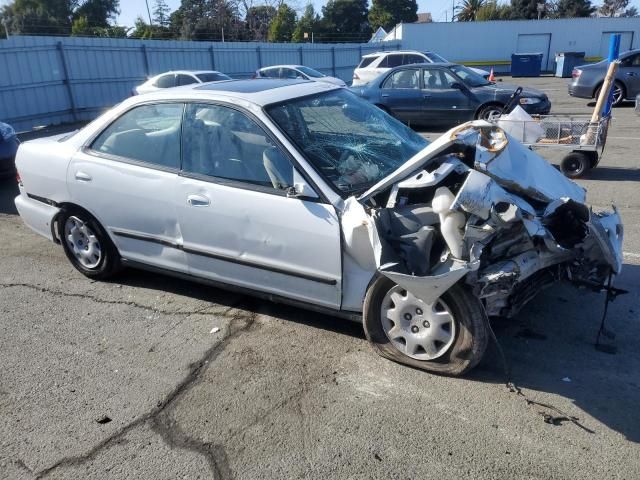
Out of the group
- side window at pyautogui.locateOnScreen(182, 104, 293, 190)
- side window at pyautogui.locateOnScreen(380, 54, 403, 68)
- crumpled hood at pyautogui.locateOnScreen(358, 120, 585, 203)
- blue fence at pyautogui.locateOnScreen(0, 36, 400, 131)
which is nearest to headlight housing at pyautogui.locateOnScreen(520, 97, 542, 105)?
side window at pyautogui.locateOnScreen(380, 54, 403, 68)

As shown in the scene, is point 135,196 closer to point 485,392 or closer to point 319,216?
point 319,216

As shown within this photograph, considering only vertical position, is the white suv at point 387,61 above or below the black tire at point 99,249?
above

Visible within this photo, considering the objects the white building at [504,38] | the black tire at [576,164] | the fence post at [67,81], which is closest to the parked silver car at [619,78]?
the black tire at [576,164]

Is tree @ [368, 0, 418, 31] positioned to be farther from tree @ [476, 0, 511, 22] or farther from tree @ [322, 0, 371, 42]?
tree @ [476, 0, 511, 22]

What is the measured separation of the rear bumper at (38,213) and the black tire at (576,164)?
21.2ft

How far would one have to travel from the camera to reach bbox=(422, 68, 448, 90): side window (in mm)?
11352

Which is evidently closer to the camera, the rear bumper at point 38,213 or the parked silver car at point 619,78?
the rear bumper at point 38,213

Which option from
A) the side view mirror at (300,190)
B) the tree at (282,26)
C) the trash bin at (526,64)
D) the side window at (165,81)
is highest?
the tree at (282,26)

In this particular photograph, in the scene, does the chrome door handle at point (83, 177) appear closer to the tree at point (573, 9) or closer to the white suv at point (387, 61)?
the white suv at point (387, 61)

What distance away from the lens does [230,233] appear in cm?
363

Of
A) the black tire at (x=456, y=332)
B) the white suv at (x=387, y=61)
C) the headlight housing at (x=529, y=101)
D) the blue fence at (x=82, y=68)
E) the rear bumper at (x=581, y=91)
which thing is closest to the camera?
the black tire at (x=456, y=332)

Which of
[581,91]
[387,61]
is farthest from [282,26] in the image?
[581,91]

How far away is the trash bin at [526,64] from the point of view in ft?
103

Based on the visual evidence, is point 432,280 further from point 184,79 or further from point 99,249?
point 184,79
